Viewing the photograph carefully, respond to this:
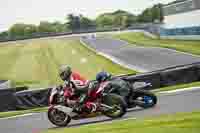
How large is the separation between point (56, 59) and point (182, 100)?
35598 millimetres

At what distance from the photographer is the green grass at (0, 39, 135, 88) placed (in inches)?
1558

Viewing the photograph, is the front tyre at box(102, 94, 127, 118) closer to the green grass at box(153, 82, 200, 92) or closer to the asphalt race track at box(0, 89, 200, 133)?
the asphalt race track at box(0, 89, 200, 133)

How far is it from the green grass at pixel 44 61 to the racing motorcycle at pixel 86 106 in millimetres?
22567

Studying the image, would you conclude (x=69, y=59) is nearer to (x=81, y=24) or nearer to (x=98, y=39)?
(x=98, y=39)

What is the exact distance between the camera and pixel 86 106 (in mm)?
12586

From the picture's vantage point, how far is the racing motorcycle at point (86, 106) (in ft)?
40.3

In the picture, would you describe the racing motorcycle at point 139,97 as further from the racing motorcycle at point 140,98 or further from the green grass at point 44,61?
the green grass at point 44,61

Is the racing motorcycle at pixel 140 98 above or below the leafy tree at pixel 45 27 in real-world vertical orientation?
above

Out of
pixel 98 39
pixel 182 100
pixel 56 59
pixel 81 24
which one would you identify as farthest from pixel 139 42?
pixel 182 100

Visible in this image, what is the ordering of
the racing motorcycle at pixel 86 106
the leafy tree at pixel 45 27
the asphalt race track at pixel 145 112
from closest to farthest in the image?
the asphalt race track at pixel 145 112 < the racing motorcycle at pixel 86 106 < the leafy tree at pixel 45 27

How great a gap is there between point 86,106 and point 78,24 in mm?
56833

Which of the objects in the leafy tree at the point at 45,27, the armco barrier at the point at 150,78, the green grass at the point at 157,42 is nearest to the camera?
the armco barrier at the point at 150,78

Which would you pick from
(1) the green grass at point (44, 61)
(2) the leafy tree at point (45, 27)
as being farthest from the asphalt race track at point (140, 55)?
(2) the leafy tree at point (45, 27)

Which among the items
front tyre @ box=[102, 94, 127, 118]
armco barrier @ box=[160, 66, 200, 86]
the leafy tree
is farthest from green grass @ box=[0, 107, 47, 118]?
the leafy tree
